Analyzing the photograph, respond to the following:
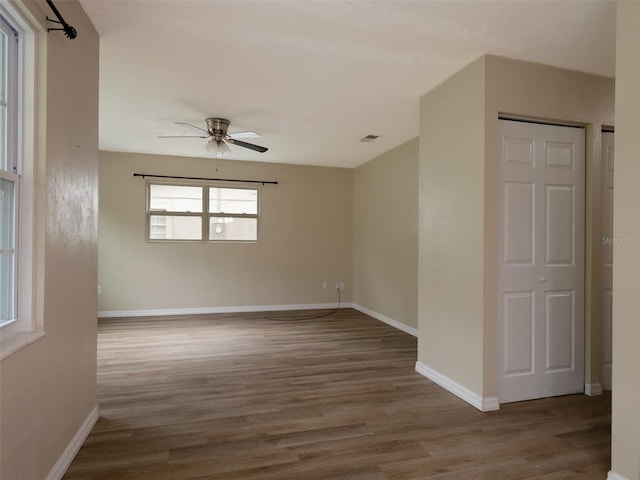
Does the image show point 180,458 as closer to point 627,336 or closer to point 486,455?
point 486,455

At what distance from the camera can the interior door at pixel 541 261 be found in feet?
8.43

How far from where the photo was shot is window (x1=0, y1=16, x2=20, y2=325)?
146 cm

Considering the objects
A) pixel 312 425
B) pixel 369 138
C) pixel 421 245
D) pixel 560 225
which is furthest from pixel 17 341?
pixel 369 138

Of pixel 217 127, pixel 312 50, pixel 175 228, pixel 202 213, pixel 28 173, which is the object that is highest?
pixel 312 50

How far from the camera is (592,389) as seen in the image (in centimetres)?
273

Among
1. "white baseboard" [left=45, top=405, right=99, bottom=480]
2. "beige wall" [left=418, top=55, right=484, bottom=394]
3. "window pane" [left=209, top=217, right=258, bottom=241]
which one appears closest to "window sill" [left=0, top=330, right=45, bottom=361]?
"white baseboard" [left=45, top=405, right=99, bottom=480]

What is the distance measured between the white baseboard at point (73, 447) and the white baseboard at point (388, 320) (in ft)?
11.5

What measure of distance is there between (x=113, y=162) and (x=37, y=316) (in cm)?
452

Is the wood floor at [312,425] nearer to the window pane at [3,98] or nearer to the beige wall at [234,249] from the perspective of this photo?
the window pane at [3,98]

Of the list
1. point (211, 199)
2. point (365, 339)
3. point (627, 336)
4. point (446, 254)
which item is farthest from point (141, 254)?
point (627, 336)

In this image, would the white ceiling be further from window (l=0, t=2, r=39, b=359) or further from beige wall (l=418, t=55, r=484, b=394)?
window (l=0, t=2, r=39, b=359)

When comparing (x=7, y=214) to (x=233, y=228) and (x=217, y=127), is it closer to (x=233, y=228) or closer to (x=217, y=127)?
(x=217, y=127)

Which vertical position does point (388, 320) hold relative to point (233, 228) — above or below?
below

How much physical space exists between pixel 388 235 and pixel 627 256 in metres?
3.61
